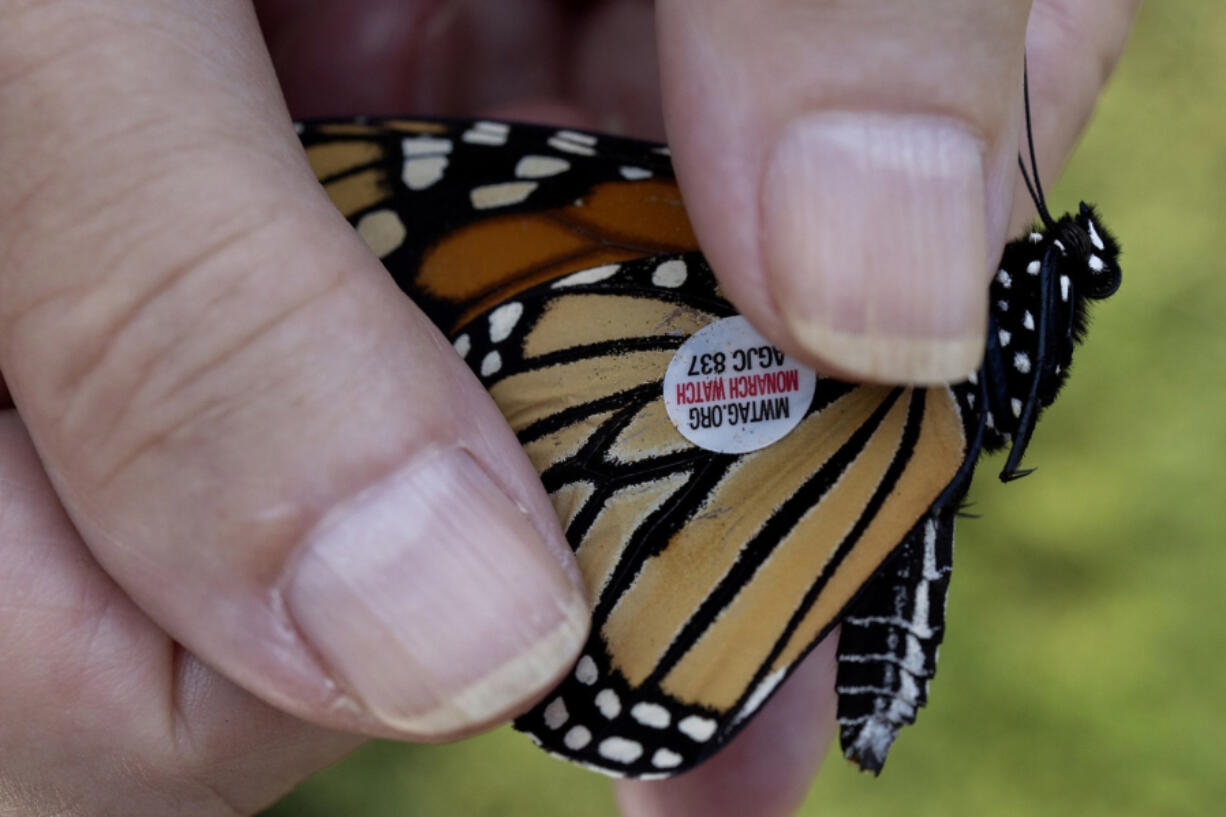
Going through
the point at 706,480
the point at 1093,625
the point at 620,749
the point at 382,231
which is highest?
the point at 382,231

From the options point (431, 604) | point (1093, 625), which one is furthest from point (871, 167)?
point (1093, 625)

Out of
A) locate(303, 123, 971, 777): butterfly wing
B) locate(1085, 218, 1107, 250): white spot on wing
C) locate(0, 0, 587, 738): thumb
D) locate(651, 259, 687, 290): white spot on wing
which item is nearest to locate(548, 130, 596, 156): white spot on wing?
locate(303, 123, 971, 777): butterfly wing

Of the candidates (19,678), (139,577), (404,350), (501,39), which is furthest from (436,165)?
(501,39)

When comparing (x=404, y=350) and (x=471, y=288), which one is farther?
(x=471, y=288)

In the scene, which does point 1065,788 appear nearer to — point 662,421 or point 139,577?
point 662,421

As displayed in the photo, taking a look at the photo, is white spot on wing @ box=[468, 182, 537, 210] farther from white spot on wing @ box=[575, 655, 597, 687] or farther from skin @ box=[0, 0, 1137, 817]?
white spot on wing @ box=[575, 655, 597, 687]

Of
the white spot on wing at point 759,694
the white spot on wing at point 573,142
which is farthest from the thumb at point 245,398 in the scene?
the white spot on wing at point 573,142

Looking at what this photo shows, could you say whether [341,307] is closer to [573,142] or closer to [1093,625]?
[573,142]
